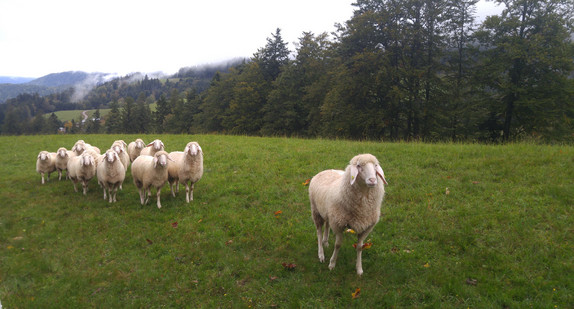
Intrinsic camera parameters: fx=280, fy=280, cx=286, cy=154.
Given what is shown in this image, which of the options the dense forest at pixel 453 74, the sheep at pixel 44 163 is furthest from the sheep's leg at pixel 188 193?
the dense forest at pixel 453 74

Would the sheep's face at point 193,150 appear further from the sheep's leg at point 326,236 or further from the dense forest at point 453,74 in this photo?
the dense forest at point 453,74

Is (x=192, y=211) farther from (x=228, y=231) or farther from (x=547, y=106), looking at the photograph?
(x=547, y=106)

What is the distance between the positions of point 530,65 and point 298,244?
22832mm

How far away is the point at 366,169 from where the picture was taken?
4.46 m

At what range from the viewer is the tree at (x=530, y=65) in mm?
18297

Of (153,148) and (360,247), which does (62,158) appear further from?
(360,247)

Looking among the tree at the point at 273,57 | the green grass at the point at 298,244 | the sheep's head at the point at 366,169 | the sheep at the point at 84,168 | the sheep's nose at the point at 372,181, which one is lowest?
the green grass at the point at 298,244

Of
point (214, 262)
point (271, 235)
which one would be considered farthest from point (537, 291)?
point (214, 262)

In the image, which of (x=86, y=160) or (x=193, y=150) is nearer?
(x=193, y=150)

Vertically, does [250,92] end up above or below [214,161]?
above

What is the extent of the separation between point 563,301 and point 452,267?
56.6 inches

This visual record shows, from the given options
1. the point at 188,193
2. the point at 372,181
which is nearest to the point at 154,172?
the point at 188,193

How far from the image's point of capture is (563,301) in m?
4.09

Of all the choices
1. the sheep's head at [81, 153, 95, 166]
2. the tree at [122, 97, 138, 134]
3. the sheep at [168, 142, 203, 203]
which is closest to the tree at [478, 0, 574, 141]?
the sheep at [168, 142, 203, 203]
